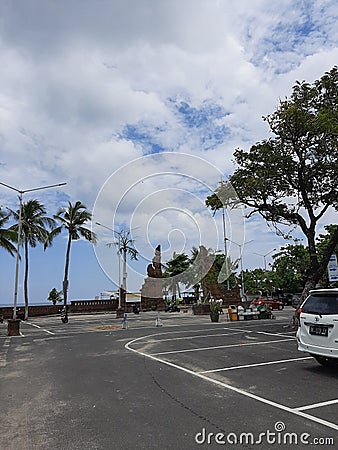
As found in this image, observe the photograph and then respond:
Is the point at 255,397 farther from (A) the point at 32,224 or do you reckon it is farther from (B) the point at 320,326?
(A) the point at 32,224

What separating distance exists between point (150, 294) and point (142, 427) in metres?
47.3

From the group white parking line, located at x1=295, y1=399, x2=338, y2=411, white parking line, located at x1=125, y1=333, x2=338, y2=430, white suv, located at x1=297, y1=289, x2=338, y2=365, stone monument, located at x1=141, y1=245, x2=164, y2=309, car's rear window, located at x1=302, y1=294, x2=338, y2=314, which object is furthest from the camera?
stone monument, located at x1=141, y1=245, x2=164, y2=309

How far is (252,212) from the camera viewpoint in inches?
845

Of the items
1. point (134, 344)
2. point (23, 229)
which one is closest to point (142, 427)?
point (134, 344)

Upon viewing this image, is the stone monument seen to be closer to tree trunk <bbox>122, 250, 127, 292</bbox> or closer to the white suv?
tree trunk <bbox>122, 250, 127, 292</bbox>

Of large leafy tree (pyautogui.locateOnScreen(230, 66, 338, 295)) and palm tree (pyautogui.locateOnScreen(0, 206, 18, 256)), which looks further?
palm tree (pyautogui.locateOnScreen(0, 206, 18, 256))

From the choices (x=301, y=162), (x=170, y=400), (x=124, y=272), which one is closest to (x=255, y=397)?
(x=170, y=400)

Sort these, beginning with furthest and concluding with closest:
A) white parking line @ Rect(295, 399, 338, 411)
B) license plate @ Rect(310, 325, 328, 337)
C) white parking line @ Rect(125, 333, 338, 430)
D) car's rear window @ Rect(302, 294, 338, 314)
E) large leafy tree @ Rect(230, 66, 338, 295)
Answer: large leafy tree @ Rect(230, 66, 338, 295) < car's rear window @ Rect(302, 294, 338, 314) < license plate @ Rect(310, 325, 328, 337) < white parking line @ Rect(295, 399, 338, 411) < white parking line @ Rect(125, 333, 338, 430)

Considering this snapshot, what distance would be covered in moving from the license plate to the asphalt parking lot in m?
0.84

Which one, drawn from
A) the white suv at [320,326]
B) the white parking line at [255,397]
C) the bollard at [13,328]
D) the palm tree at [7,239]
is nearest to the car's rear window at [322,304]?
the white suv at [320,326]

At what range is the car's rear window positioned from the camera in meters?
8.67

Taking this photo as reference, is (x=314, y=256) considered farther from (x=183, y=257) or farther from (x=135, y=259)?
(x=183, y=257)

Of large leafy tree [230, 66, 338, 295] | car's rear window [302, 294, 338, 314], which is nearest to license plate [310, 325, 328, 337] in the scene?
car's rear window [302, 294, 338, 314]

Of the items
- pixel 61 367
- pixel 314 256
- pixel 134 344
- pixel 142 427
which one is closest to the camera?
→ pixel 142 427
